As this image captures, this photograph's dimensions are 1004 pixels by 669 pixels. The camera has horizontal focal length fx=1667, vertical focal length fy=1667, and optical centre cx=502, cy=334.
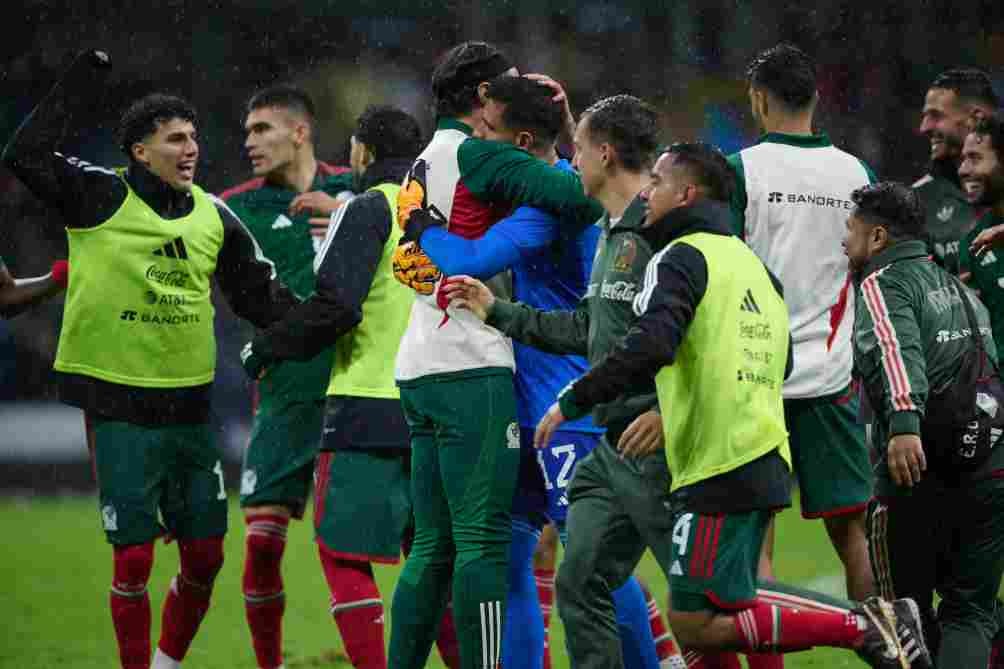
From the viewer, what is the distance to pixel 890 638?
437cm

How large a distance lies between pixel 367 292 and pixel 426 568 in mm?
1108

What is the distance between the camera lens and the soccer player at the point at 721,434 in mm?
4250

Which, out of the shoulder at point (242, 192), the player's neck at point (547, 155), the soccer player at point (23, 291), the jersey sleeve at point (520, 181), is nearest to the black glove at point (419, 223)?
the jersey sleeve at point (520, 181)

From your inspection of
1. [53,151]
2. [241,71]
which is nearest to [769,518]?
[53,151]

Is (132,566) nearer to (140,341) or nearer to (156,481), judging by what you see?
(156,481)

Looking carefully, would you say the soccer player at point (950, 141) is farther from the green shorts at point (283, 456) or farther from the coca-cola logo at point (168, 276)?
the coca-cola logo at point (168, 276)

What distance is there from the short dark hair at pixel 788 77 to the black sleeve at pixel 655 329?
1385mm

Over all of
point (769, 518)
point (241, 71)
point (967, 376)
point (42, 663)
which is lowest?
point (42, 663)

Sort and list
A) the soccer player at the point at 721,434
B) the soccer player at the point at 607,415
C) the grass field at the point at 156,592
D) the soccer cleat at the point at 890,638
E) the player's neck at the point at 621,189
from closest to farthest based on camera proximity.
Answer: the soccer player at the point at 721,434 < the soccer cleat at the point at 890,638 < the soccer player at the point at 607,415 < the player's neck at the point at 621,189 < the grass field at the point at 156,592

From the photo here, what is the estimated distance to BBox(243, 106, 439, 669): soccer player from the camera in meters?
5.61

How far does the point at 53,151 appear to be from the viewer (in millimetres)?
5797

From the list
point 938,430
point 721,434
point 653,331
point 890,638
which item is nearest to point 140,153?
point 653,331

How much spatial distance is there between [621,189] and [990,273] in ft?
5.75

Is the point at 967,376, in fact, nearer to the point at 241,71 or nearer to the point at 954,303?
the point at 954,303
